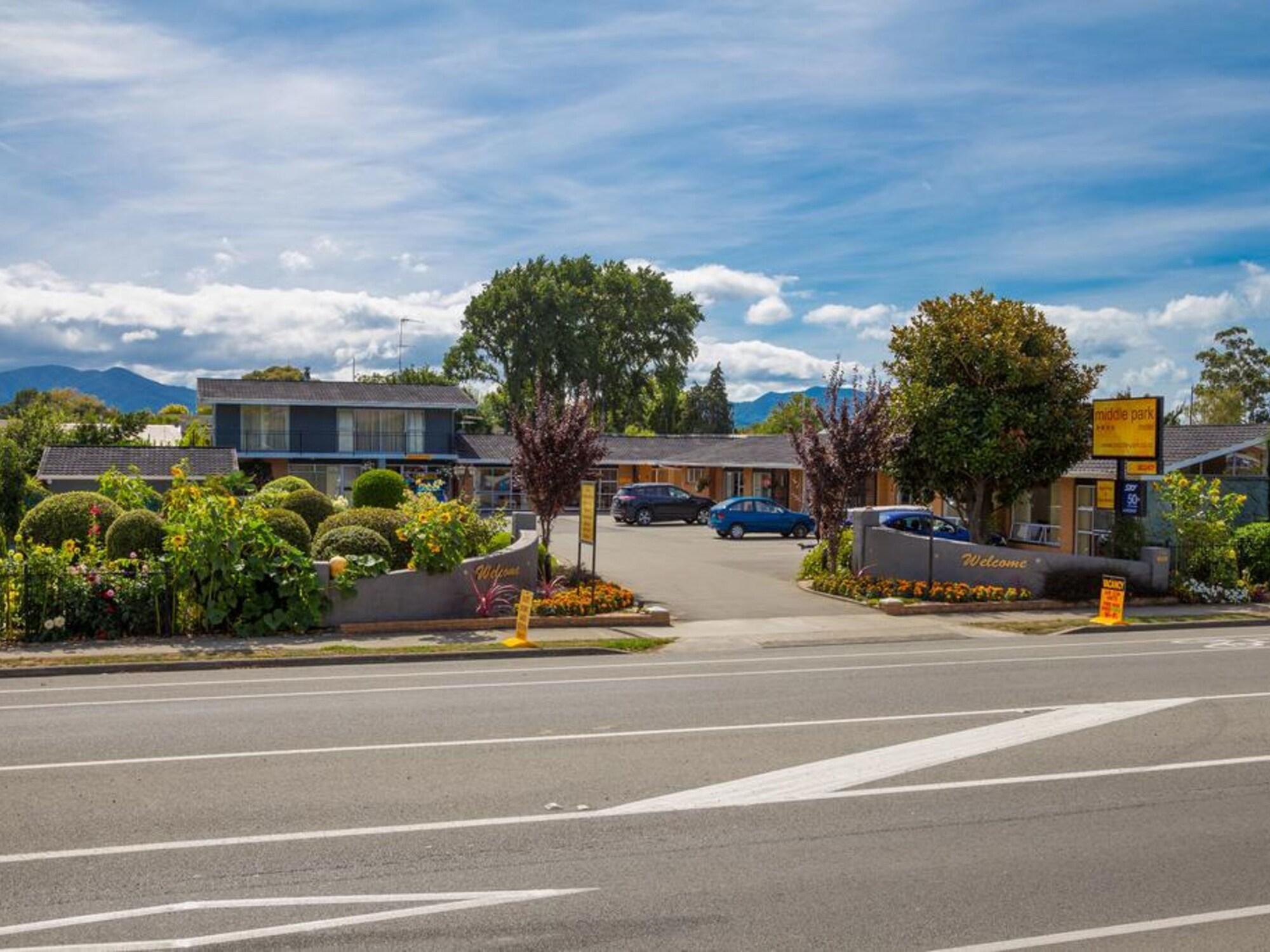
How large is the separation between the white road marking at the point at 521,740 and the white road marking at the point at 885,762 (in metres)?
0.59

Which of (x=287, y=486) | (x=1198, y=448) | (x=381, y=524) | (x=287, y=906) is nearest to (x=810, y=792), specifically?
(x=287, y=906)

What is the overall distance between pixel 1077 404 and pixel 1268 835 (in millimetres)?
19874

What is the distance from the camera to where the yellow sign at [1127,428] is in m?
25.0

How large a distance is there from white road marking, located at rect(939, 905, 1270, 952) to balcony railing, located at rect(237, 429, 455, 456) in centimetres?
5339

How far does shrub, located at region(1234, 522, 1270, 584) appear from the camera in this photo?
1016 inches

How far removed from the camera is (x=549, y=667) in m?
16.7

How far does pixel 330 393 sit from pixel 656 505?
720 inches

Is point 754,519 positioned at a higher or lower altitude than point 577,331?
lower

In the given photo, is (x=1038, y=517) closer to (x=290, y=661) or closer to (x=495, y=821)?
(x=290, y=661)

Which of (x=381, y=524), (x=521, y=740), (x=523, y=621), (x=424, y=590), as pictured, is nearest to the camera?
(x=521, y=740)

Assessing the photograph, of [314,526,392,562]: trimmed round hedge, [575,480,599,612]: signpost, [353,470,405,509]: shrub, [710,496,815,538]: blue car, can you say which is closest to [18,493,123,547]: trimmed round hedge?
[314,526,392,562]: trimmed round hedge

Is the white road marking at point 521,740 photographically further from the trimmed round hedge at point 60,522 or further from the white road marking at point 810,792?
the trimmed round hedge at point 60,522

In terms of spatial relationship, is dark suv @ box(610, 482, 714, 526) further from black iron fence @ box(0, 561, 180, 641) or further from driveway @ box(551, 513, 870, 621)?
black iron fence @ box(0, 561, 180, 641)

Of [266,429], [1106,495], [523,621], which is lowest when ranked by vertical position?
[523,621]
